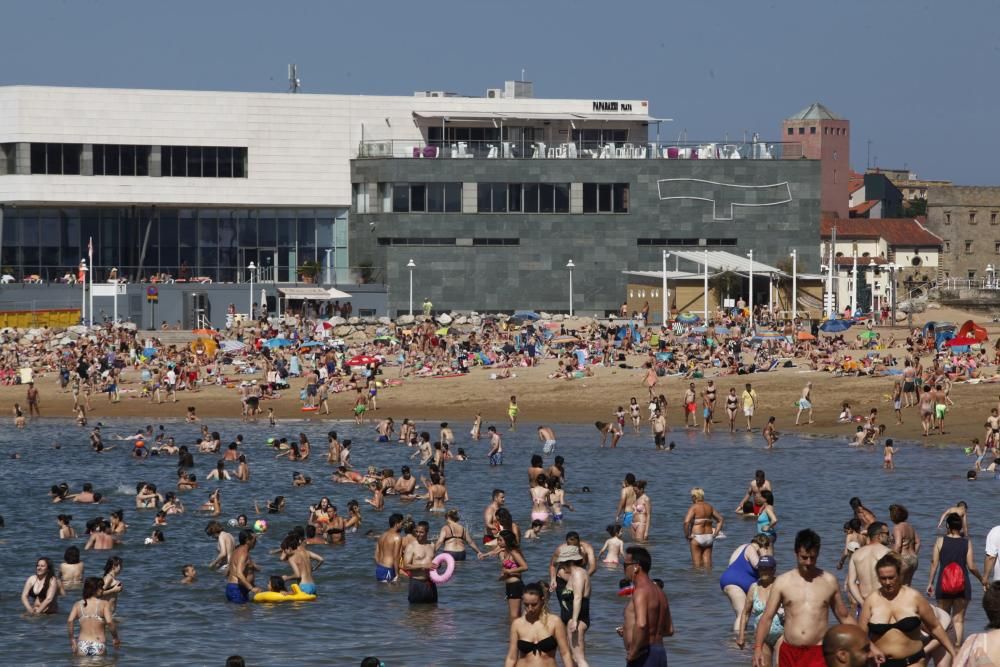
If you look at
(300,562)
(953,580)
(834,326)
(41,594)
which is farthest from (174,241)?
(953,580)

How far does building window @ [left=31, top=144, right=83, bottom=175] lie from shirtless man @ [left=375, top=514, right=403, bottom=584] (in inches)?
2236

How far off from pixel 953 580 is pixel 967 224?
10594 cm

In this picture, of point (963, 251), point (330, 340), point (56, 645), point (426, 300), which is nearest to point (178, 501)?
point (56, 645)

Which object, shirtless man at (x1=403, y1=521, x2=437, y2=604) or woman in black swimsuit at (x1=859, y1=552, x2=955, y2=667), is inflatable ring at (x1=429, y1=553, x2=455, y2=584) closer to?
shirtless man at (x1=403, y1=521, x2=437, y2=604)

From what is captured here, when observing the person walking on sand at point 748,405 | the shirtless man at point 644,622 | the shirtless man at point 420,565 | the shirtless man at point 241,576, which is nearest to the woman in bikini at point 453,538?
the shirtless man at point 420,565

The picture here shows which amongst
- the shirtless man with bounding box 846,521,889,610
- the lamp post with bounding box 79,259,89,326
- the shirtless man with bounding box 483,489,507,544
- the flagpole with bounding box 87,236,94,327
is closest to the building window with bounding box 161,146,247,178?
the flagpole with bounding box 87,236,94,327

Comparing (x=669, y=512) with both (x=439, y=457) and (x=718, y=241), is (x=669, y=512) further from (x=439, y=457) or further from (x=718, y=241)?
(x=718, y=241)

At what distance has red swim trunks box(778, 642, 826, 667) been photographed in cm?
1195

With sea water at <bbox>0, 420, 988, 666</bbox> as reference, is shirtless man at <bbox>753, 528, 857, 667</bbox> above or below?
above

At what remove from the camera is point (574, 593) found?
635 inches

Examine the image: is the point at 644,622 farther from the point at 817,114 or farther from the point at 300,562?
the point at 817,114

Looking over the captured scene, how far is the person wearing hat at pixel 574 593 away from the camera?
16.1 m

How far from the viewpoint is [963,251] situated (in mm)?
117062

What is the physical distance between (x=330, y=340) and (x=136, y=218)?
19.3 m
